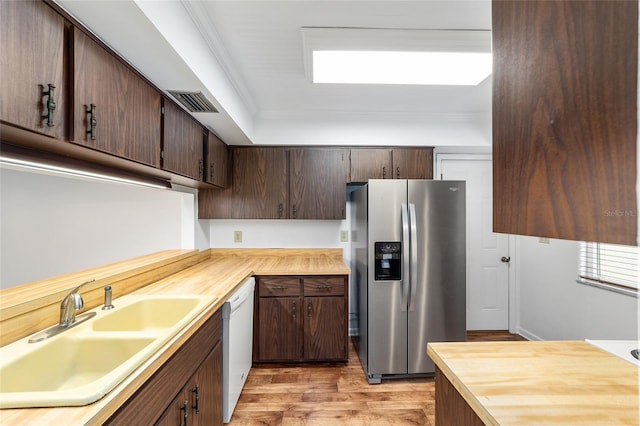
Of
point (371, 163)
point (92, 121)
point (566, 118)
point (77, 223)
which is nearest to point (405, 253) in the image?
point (371, 163)

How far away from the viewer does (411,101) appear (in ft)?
8.77

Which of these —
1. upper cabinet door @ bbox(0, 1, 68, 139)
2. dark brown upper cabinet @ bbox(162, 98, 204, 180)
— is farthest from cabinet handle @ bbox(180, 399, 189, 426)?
dark brown upper cabinet @ bbox(162, 98, 204, 180)

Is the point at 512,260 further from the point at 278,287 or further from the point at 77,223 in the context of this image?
the point at 77,223

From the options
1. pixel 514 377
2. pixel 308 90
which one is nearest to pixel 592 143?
pixel 514 377

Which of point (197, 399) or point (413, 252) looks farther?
point (413, 252)

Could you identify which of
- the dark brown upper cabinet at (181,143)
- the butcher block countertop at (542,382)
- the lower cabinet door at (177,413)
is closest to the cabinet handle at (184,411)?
the lower cabinet door at (177,413)

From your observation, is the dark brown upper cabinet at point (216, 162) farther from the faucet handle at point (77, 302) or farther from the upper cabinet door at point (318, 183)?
the faucet handle at point (77, 302)

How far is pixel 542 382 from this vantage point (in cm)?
84

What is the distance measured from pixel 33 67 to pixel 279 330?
228 cm

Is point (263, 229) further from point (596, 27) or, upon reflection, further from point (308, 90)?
point (596, 27)

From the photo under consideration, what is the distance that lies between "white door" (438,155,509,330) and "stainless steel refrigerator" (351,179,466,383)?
1.03 metres

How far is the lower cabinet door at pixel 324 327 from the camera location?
2578 millimetres

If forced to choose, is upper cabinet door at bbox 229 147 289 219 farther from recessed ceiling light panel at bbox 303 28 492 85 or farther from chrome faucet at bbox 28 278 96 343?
chrome faucet at bbox 28 278 96 343

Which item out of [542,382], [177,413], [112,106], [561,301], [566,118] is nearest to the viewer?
[566,118]
